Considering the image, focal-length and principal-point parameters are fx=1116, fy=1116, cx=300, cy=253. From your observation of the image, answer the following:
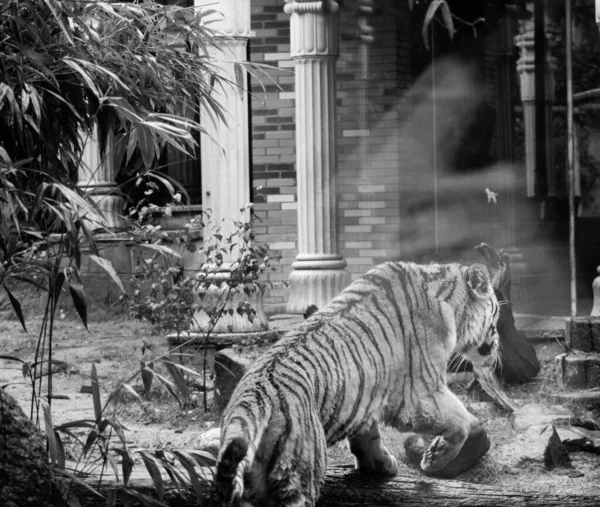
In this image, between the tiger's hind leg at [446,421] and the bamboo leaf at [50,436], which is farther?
the tiger's hind leg at [446,421]

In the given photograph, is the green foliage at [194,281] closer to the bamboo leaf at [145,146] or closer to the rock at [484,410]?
the rock at [484,410]

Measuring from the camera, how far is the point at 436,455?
5.95 m

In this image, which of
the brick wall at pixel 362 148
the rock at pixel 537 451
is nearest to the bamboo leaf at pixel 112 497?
the rock at pixel 537 451

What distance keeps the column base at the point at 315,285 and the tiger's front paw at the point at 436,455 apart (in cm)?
325

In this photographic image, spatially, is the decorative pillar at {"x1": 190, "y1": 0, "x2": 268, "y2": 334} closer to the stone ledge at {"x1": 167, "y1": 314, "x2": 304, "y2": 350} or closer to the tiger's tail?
the stone ledge at {"x1": 167, "y1": 314, "x2": 304, "y2": 350}

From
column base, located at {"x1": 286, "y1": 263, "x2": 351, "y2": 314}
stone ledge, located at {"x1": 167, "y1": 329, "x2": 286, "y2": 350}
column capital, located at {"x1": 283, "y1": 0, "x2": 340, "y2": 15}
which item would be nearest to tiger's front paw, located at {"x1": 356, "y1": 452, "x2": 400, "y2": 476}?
stone ledge, located at {"x1": 167, "y1": 329, "x2": 286, "y2": 350}

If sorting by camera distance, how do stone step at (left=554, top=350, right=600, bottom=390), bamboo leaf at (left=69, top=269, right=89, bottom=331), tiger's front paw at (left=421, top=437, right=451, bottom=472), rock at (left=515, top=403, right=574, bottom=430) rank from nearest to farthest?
bamboo leaf at (left=69, top=269, right=89, bottom=331) < tiger's front paw at (left=421, top=437, right=451, bottom=472) < rock at (left=515, top=403, right=574, bottom=430) < stone step at (left=554, top=350, right=600, bottom=390)

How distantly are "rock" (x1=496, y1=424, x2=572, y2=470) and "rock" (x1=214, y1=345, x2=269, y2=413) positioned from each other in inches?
76.6

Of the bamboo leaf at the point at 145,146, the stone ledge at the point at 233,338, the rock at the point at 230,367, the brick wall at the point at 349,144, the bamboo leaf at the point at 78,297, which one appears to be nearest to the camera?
the bamboo leaf at the point at 78,297

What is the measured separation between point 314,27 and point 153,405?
3345 mm

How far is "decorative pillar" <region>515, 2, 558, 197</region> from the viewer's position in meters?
10.4

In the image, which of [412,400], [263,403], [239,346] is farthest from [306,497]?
[239,346]

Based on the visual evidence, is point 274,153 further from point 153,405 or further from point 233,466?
point 233,466

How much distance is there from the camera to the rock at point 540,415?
7.17 meters
